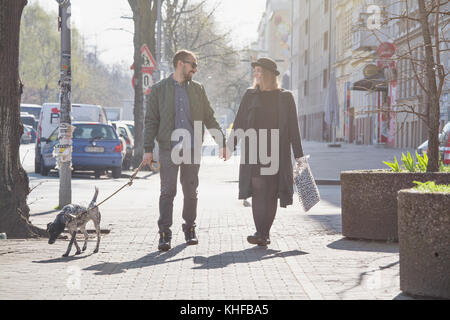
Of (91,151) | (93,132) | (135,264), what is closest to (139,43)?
(93,132)

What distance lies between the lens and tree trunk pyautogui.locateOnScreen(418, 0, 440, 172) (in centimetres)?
887

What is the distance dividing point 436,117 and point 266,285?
372 cm

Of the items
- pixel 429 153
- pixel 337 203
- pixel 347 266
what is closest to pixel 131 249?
pixel 347 266

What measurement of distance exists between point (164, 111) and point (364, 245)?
91.0 inches

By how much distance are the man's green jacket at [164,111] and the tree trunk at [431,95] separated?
233cm

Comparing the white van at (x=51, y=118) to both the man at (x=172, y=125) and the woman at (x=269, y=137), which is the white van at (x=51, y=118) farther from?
the woman at (x=269, y=137)

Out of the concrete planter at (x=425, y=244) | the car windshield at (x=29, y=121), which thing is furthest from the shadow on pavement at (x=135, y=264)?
the car windshield at (x=29, y=121)

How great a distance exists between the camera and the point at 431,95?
9.23 meters

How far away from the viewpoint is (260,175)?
8.72 m

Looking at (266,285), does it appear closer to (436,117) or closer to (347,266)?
(347,266)

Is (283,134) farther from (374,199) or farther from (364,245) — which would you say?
(364,245)

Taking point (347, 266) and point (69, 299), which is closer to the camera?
point (69, 299)

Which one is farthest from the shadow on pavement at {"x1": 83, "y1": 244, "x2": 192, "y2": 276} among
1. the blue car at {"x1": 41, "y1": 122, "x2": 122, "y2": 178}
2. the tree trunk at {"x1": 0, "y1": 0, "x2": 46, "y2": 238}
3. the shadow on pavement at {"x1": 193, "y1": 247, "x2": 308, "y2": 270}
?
the blue car at {"x1": 41, "y1": 122, "x2": 122, "y2": 178}

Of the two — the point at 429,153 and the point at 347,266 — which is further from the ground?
the point at 429,153
